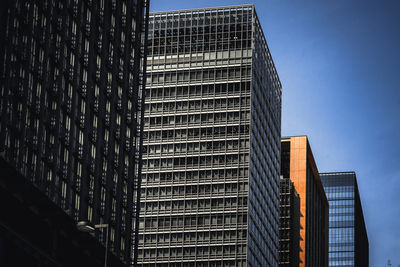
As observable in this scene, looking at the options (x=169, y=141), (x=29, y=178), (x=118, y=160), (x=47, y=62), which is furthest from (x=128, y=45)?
(x=169, y=141)

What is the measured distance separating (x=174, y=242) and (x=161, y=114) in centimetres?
2539

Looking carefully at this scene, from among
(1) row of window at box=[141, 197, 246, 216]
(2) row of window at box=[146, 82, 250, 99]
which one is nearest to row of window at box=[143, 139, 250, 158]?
(1) row of window at box=[141, 197, 246, 216]

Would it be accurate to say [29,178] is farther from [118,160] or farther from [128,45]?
[128,45]

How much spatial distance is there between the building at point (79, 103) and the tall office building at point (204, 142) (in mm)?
49699

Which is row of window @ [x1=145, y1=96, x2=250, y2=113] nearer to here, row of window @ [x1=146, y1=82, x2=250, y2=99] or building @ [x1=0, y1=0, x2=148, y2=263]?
row of window @ [x1=146, y1=82, x2=250, y2=99]

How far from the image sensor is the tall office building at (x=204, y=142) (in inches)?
6865

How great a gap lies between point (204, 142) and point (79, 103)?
250ft

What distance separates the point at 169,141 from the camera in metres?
181

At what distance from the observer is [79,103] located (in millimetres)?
105188

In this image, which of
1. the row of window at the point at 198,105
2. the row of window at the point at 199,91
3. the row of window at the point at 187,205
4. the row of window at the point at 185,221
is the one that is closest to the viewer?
the row of window at the point at 185,221

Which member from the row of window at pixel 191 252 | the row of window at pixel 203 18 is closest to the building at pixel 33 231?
the row of window at pixel 191 252

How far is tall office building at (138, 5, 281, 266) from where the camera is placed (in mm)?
174375

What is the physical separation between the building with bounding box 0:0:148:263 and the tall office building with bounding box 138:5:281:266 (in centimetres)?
4970

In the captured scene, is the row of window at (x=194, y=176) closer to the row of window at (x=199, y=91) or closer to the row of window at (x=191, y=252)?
the row of window at (x=191, y=252)
